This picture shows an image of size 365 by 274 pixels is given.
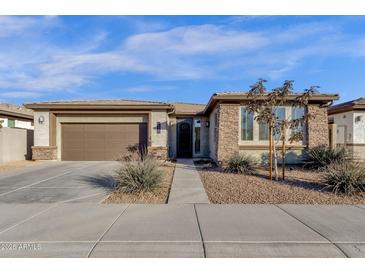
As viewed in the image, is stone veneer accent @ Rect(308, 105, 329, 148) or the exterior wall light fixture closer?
stone veneer accent @ Rect(308, 105, 329, 148)

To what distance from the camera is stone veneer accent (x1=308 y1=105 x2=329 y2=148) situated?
541 inches

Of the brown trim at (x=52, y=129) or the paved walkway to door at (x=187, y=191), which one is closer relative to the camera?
the paved walkway to door at (x=187, y=191)

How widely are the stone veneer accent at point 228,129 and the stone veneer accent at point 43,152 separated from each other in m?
11.0

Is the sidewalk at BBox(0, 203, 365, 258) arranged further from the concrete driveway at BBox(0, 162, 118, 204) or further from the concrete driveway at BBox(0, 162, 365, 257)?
the concrete driveway at BBox(0, 162, 118, 204)

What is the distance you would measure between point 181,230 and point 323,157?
397 inches

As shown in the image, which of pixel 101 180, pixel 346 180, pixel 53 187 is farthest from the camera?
pixel 101 180

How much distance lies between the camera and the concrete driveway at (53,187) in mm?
7316

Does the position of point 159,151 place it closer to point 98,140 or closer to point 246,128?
point 98,140

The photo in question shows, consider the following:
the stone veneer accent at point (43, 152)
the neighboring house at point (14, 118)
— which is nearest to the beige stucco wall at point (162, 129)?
the stone veneer accent at point (43, 152)

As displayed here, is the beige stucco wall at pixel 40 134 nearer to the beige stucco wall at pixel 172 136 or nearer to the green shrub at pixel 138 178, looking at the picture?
the beige stucco wall at pixel 172 136

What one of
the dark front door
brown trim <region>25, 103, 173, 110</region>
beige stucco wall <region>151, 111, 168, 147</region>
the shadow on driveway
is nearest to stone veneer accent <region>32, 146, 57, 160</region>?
brown trim <region>25, 103, 173, 110</region>

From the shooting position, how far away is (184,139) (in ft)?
64.6

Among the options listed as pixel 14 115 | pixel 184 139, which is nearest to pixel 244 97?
pixel 184 139

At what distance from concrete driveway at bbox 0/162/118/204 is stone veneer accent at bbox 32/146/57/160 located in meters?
5.06
